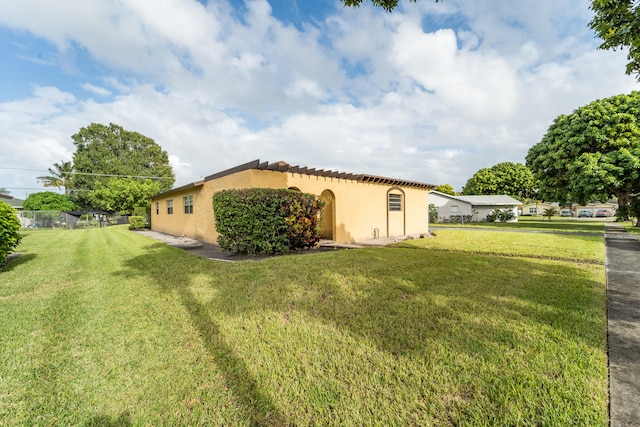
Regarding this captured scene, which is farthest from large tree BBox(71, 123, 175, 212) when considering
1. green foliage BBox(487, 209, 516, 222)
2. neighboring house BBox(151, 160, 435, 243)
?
green foliage BBox(487, 209, 516, 222)

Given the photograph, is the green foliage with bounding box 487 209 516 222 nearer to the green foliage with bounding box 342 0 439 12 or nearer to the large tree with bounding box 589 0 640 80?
the large tree with bounding box 589 0 640 80

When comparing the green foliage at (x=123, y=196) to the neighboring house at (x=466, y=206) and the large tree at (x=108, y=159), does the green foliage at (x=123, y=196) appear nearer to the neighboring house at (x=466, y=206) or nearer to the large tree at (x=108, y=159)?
the large tree at (x=108, y=159)

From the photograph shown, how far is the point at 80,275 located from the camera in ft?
20.0

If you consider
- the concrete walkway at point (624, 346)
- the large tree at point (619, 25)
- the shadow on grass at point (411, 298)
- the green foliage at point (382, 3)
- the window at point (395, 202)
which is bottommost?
the concrete walkway at point (624, 346)

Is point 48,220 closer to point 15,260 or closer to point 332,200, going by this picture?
point 15,260

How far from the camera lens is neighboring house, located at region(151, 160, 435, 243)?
1001 centimetres

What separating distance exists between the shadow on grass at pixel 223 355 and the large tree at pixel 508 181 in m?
51.7

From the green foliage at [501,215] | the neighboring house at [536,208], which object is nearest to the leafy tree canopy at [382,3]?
the green foliage at [501,215]

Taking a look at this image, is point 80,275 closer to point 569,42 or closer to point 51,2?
point 51,2

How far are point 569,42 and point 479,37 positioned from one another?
2957 millimetres

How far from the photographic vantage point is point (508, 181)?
4509cm

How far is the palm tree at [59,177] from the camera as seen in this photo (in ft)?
129

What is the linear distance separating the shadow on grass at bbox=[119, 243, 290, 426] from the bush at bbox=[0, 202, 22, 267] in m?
3.54

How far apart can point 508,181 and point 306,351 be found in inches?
2133
